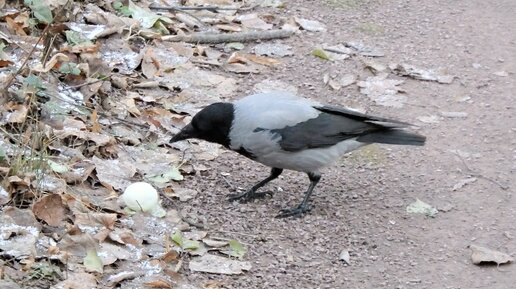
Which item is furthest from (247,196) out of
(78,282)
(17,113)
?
(78,282)

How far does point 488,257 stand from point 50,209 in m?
2.41

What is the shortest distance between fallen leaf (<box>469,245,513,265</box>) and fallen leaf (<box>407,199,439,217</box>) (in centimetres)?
53

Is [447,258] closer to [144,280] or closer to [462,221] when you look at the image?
[462,221]

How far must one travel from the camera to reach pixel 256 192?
248 inches

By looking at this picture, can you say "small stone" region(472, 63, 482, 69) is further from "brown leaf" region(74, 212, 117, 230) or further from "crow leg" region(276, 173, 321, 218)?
"brown leaf" region(74, 212, 117, 230)

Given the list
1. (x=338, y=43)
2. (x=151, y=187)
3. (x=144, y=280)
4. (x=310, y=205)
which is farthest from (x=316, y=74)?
(x=144, y=280)

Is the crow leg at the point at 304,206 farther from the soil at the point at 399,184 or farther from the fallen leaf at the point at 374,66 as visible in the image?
the fallen leaf at the point at 374,66

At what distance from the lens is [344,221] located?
5.96m

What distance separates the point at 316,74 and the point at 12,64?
2.53 m

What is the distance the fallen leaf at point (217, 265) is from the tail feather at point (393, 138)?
1.32 m

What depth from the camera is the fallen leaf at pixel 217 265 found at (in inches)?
206

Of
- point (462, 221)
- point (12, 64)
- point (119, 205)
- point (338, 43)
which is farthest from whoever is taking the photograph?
point (338, 43)

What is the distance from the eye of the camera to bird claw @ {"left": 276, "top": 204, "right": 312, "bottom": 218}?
5965 millimetres

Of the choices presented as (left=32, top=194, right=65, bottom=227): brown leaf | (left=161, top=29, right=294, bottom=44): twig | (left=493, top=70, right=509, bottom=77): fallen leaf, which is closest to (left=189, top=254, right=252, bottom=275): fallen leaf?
(left=32, top=194, right=65, bottom=227): brown leaf
